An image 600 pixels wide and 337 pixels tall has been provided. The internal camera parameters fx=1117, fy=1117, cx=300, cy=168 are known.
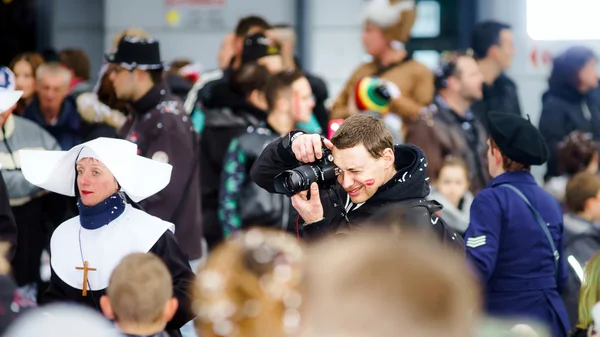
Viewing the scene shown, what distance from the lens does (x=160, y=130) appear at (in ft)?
19.4

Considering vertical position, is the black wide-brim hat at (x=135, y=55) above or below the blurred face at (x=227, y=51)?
above

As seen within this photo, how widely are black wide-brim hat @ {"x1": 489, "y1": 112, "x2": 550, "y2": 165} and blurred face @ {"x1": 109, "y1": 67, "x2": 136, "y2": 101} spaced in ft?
6.64

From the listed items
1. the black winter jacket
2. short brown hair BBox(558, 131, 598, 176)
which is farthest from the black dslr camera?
short brown hair BBox(558, 131, 598, 176)

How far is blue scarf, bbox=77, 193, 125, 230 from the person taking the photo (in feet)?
14.0

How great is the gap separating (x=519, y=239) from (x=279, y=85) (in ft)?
6.48

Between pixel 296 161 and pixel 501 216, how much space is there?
116cm

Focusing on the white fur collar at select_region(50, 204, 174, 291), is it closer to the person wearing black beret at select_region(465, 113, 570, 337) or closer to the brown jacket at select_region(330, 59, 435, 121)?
the person wearing black beret at select_region(465, 113, 570, 337)

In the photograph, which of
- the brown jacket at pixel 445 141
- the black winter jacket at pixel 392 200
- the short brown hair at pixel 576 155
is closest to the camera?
the black winter jacket at pixel 392 200

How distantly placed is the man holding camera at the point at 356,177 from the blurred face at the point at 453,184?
8.50ft

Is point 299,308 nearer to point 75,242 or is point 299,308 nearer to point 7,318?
point 7,318

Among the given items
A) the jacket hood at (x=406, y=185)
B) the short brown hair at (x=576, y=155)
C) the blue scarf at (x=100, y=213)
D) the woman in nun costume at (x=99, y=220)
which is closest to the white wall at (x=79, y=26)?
the short brown hair at (x=576, y=155)

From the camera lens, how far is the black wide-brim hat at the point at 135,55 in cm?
601

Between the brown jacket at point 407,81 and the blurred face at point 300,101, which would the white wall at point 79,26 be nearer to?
the brown jacket at point 407,81

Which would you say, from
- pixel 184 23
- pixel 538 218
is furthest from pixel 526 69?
pixel 538 218
